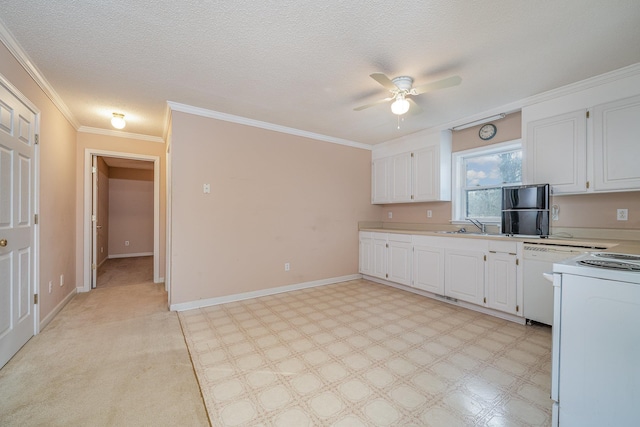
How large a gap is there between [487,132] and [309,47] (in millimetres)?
2762

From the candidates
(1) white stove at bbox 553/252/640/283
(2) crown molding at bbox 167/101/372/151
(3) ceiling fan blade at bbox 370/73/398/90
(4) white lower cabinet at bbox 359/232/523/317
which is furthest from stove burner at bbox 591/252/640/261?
(2) crown molding at bbox 167/101/372/151

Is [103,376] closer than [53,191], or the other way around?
[103,376]

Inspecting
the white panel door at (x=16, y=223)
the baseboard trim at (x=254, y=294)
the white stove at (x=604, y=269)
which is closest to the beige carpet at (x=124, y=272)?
the baseboard trim at (x=254, y=294)

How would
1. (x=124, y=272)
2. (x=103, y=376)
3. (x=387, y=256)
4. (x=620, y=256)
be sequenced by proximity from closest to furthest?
(x=620, y=256), (x=103, y=376), (x=387, y=256), (x=124, y=272)

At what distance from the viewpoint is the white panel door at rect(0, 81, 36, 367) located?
6.64ft

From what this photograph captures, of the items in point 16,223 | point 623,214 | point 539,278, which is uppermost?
point 623,214

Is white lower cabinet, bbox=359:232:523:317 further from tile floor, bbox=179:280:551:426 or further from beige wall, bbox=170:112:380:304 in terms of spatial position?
beige wall, bbox=170:112:380:304

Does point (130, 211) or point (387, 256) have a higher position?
point (130, 211)

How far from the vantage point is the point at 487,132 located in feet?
11.8

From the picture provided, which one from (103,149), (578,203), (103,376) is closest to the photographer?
(103,376)

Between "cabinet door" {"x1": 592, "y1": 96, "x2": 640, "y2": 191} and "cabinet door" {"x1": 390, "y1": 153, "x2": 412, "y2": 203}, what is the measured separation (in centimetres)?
212

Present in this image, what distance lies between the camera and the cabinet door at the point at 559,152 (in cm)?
265

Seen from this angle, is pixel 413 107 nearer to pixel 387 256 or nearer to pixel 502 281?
pixel 502 281

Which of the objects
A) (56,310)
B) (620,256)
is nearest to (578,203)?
(620,256)
